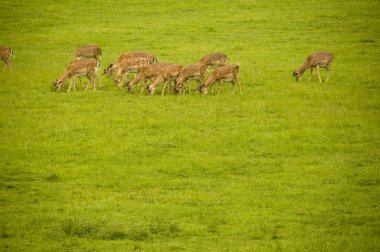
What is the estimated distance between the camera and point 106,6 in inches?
1789

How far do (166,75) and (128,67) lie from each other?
229 cm

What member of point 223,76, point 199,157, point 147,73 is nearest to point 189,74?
→ point 223,76

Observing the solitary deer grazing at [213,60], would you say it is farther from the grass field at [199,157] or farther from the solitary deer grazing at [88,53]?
the solitary deer grazing at [88,53]

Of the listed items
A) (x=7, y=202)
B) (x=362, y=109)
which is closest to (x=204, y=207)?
(x=7, y=202)

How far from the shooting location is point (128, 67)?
2845 cm

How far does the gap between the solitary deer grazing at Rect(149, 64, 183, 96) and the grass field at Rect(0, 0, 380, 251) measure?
0.70m

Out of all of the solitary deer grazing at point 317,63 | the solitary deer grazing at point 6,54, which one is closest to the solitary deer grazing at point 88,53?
the solitary deer grazing at point 6,54

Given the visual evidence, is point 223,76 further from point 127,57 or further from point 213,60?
point 127,57

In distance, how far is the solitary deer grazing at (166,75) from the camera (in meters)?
26.9

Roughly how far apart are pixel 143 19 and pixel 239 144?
21.7 m

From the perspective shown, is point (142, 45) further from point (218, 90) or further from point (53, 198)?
point (53, 198)

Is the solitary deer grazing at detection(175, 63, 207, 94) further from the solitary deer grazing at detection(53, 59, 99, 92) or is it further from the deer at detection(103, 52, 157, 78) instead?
the solitary deer grazing at detection(53, 59, 99, 92)

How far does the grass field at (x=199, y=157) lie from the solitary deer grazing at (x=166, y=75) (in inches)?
27.5

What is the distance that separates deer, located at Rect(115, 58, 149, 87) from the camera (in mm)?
28438
